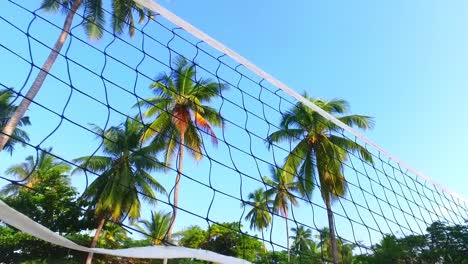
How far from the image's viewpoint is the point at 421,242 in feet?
36.0

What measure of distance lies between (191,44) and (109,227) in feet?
48.9

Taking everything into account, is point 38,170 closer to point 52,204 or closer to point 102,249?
point 52,204

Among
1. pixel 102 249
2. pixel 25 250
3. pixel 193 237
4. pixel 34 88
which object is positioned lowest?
pixel 102 249

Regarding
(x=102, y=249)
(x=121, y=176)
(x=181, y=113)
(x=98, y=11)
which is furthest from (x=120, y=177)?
(x=102, y=249)

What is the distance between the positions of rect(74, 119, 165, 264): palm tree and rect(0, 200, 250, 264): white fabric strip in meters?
11.5

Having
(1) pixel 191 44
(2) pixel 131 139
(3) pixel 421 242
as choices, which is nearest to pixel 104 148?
(2) pixel 131 139

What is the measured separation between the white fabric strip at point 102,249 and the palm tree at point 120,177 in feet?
37.7

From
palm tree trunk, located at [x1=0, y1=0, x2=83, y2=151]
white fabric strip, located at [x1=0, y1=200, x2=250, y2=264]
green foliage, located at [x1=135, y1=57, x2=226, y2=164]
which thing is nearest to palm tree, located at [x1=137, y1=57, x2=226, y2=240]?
green foliage, located at [x1=135, y1=57, x2=226, y2=164]

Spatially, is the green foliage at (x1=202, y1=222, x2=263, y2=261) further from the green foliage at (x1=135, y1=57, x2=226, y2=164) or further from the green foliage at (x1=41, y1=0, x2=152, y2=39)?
the green foliage at (x1=41, y1=0, x2=152, y2=39)

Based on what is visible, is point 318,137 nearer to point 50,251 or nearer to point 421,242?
point 421,242

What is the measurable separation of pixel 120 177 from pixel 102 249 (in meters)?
12.5

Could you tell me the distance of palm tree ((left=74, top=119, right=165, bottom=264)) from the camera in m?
13.7

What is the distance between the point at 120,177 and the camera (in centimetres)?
1378

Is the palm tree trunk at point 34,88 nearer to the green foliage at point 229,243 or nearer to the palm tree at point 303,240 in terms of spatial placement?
the green foliage at point 229,243
